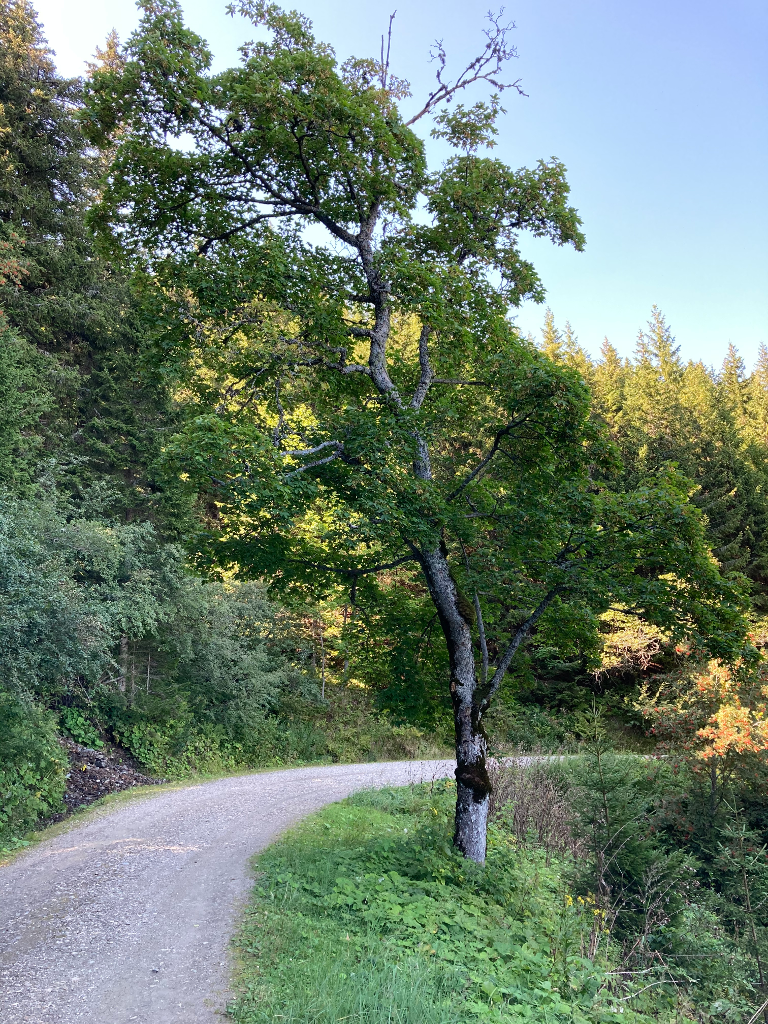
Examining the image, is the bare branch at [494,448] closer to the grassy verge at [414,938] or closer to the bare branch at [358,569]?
the bare branch at [358,569]

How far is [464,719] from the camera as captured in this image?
714 cm

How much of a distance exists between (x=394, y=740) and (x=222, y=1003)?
670 inches

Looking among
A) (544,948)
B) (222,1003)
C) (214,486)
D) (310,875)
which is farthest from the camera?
(310,875)

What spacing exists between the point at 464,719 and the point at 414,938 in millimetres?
2529

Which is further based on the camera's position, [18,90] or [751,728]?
[18,90]

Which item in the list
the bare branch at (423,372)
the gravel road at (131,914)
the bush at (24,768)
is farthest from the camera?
the bush at (24,768)

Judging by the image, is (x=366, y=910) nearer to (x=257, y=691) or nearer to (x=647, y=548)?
(x=647, y=548)

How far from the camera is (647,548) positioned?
21.4 ft

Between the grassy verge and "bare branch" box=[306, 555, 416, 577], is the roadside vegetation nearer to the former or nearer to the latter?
the grassy verge

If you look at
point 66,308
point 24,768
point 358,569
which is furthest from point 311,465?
point 66,308

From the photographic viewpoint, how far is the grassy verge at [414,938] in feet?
12.5

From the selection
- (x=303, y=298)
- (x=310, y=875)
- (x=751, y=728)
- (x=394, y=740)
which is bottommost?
(x=394, y=740)

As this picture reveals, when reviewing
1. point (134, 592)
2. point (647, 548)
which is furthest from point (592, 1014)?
point (134, 592)

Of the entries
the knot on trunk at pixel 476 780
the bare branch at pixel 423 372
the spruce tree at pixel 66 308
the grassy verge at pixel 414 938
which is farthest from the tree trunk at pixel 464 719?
the spruce tree at pixel 66 308
